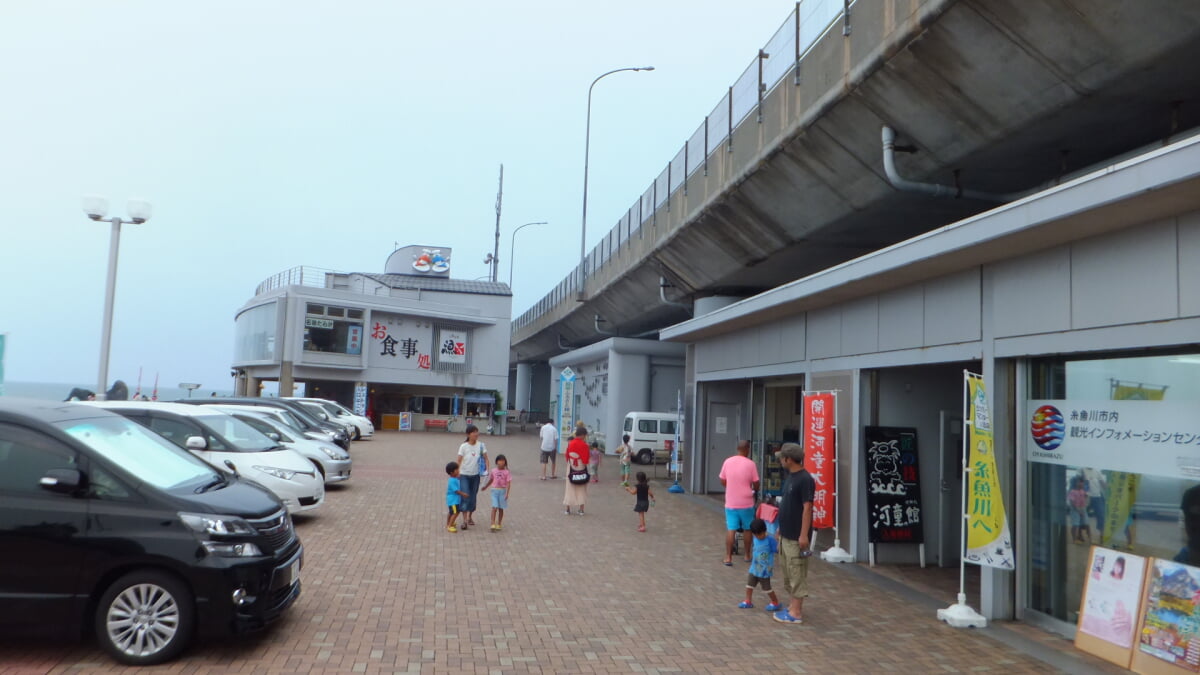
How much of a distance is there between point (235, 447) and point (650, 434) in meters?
17.4

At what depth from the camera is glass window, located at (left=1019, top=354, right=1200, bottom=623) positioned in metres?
6.50

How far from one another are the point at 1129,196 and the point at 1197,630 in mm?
3186

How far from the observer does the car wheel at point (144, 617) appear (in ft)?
18.4

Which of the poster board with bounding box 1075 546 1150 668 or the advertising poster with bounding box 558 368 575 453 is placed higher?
the advertising poster with bounding box 558 368 575 453

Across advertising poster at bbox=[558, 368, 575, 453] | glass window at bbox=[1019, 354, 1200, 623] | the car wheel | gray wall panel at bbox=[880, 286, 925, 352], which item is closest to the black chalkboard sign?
gray wall panel at bbox=[880, 286, 925, 352]

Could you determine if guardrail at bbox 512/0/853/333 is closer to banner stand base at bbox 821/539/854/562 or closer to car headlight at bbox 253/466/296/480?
banner stand base at bbox 821/539/854/562

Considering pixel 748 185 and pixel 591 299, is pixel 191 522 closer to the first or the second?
pixel 748 185

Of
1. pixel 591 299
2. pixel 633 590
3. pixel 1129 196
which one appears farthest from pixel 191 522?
pixel 591 299

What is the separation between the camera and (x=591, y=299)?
103 feet

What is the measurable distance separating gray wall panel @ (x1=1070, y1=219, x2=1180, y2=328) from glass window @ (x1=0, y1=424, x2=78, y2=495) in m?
8.12

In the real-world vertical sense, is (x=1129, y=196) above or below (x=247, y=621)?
above

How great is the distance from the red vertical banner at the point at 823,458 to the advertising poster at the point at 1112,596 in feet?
14.6

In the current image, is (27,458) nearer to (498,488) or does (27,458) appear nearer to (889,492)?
(498,488)

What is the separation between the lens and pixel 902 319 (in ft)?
33.1
